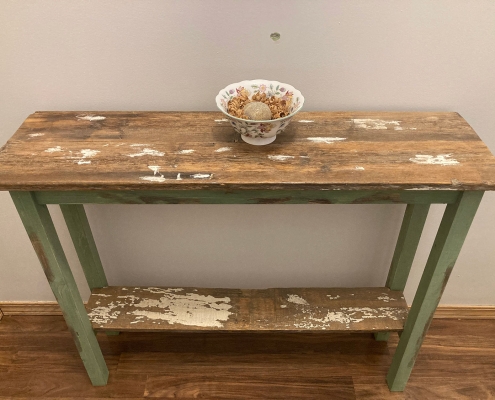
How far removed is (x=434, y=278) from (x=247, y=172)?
1.95 ft

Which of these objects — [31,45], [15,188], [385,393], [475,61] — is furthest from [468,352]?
[31,45]

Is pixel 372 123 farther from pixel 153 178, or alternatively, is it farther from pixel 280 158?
pixel 153 178

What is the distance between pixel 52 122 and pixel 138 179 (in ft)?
1.22

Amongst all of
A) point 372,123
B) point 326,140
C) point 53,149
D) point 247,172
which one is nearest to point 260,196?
point 247,172

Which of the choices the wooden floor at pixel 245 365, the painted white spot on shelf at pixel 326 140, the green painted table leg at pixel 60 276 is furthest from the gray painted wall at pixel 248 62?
the wooden floor at pixel 245 365

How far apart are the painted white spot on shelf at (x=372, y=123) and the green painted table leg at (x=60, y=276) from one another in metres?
0.82

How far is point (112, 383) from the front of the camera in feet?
4.74

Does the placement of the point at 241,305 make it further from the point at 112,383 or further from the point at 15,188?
the point at 15,188

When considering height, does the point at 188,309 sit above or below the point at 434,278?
below

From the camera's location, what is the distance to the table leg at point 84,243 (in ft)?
4.24

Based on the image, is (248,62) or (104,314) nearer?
(248,62)

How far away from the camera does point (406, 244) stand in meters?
1.33

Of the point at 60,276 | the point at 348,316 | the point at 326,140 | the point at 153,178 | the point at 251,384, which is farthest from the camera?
the point at 251,384

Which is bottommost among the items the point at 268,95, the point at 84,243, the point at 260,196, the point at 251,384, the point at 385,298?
the point at 251,384
